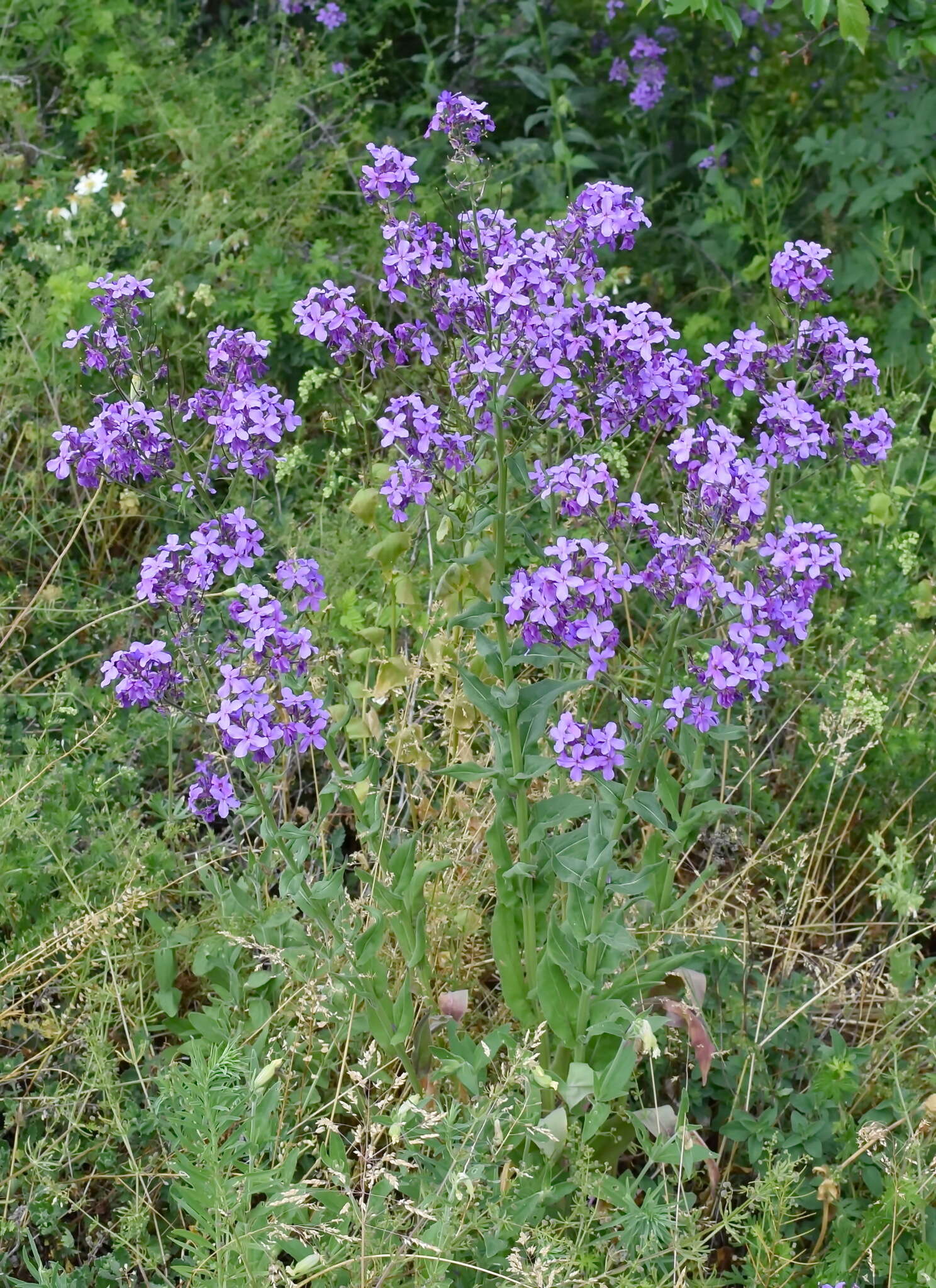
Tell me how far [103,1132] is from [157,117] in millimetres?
4036

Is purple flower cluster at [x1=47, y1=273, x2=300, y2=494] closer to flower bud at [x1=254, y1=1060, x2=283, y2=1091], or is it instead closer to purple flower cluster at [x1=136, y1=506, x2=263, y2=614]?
purple flower cluster at [x1=136, y1=506, x2=263, y2=614]

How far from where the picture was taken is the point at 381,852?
2.58 metres

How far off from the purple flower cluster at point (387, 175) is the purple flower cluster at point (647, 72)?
3184 mm

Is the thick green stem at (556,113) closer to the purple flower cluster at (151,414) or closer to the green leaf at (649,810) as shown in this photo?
the purple flower cluster at (151,414)

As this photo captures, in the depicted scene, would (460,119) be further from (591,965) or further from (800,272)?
(591,965)

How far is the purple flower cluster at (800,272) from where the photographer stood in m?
2.41

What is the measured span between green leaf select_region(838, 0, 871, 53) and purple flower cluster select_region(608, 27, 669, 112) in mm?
2138

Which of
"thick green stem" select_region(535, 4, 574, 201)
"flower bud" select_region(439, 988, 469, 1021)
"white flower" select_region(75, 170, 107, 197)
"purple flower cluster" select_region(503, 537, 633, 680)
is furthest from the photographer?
"thick green stem" select_region(535, 4, 574, 201)

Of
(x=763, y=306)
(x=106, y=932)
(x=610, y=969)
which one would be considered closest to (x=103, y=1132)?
(x=106, y=932)

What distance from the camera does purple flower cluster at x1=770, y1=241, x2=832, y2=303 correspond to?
7.90 feet

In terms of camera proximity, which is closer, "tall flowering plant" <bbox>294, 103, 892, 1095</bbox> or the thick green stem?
"tall flowering plant" <bbox>294, 103, 892, 1095</bbox>

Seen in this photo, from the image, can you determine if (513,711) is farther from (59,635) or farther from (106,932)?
(59,635)

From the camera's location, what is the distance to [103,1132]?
260cm

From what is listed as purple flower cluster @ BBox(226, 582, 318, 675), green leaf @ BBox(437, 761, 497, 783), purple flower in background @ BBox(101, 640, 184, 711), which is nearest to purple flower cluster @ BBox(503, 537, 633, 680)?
green leaf @ BBox(437, 761, 497, 783)
